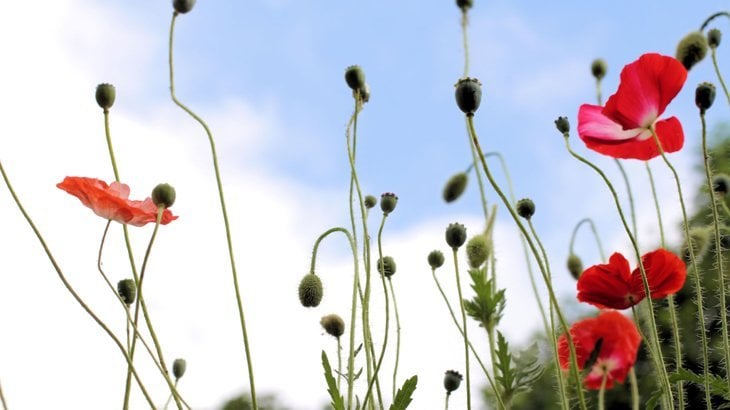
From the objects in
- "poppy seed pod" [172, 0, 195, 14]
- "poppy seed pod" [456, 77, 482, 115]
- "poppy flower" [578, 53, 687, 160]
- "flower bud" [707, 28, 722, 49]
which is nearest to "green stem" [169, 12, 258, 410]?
"poppy seed pod" [172, 0, 195, 14]

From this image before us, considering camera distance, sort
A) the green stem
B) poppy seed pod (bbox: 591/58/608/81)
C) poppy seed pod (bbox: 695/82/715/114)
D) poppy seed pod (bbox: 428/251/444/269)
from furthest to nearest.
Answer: poppy seed pod (bbox: 591/58/608/81) → poppy seed pod (bbox: 428/251/444/269) → poppy seed pod (bbox: 695/82/715/114) → the green stem

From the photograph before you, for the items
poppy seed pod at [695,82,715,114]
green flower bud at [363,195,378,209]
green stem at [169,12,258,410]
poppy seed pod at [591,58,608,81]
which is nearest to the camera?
green stem at [169,12,258,410]

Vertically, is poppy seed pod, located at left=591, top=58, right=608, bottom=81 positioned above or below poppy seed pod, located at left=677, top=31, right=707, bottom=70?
above

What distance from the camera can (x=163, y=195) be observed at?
130 centimetres

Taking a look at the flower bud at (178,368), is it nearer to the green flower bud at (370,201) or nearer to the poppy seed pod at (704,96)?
the green flower bud at (370,201)

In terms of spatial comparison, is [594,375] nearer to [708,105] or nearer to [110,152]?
[708,105]

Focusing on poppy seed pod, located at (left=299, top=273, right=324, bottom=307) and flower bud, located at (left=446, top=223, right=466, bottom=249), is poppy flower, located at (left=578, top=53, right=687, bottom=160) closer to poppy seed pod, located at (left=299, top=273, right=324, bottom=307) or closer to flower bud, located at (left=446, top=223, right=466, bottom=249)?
flower bud, located at (left=446, top=223, right=466, bottom=249)

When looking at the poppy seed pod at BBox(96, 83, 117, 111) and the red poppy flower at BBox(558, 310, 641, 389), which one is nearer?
the poppy seed pod at BBox(96, 83, 117, 111)

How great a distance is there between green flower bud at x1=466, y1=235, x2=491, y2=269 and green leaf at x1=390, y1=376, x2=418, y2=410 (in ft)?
1.11

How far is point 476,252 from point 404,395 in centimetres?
38

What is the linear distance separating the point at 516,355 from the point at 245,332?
61cm

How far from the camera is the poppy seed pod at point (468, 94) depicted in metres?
1.23

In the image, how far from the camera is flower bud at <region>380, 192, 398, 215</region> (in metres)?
1.71

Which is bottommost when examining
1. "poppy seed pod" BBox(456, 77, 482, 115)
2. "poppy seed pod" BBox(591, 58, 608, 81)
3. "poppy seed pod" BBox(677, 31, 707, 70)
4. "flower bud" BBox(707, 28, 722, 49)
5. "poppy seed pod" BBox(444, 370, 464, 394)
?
"poppy seed pod" BBox(444, 370, 464, 394)
